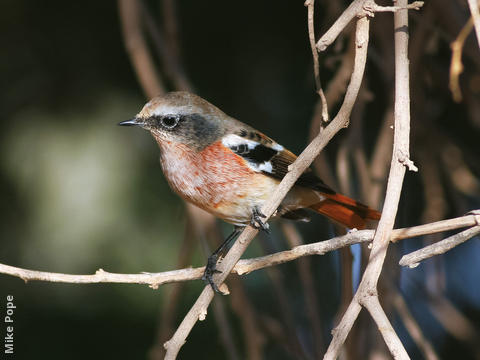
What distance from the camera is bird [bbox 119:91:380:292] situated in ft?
9.29

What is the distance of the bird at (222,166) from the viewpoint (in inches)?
111

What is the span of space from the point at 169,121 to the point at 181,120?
6cm

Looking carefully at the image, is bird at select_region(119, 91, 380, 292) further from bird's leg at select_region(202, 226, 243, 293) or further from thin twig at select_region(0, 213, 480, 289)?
thin twig at select_region(0, 213, 480, 289)

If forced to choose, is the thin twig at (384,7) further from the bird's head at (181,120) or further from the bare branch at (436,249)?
the bird's head at (181,120)

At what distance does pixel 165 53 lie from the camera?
3389mm

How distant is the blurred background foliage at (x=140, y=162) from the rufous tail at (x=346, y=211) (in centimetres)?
37

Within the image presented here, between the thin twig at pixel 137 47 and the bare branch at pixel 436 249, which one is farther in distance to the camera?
the thin twig at pixel 137 47

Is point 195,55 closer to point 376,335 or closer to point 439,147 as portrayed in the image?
point 439,147

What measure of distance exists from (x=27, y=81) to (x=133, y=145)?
2.33ft

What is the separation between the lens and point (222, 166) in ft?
9.38

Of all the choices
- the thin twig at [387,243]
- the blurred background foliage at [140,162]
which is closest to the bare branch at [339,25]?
the thin twig at [387,243]

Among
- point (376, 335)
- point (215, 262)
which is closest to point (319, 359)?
point (376, 335)

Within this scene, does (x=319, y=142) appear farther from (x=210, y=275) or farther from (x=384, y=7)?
(x=210, y=275)

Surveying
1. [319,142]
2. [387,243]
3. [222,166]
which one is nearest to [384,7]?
[319,142]
